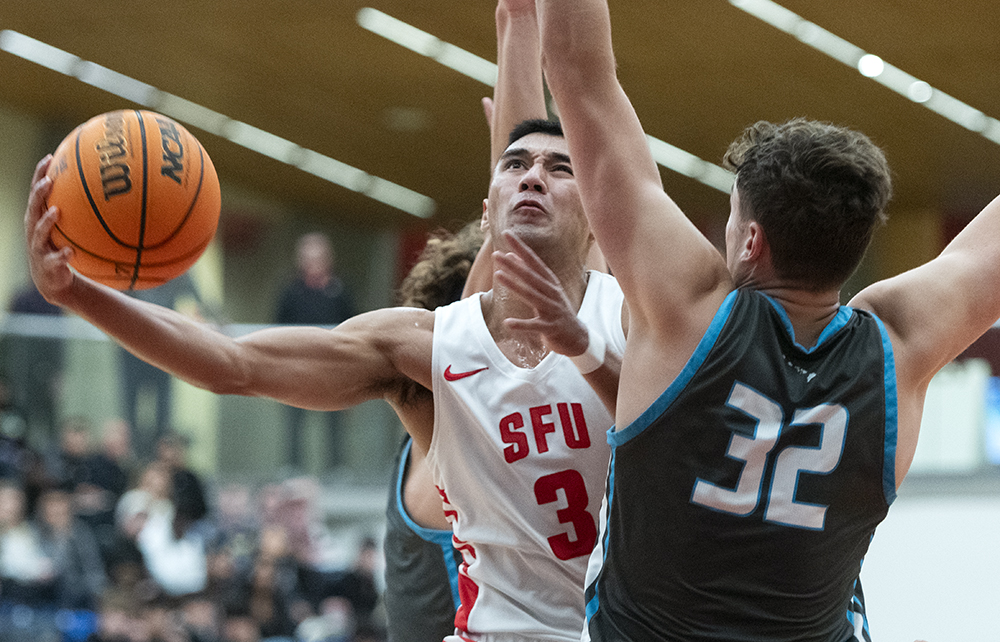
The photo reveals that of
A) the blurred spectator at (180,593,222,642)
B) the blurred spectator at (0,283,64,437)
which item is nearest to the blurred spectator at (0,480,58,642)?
the blurred spectator at (180,593,222,642)

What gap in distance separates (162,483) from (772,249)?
760 centimetres

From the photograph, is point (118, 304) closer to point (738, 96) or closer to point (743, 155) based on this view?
point (743, 155)

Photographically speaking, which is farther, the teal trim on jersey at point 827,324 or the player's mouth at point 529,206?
the player's mouth at point 529,206

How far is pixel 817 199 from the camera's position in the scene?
2.22 meters

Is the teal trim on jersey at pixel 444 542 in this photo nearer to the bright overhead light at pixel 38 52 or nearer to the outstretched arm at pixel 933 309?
the outstretched arm at pixel 933 309

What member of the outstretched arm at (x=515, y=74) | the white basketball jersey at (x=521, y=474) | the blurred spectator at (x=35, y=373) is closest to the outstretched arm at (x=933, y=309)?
the white basketball jersey at (x=521, y=474)

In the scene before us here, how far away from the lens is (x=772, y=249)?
227 centimetres

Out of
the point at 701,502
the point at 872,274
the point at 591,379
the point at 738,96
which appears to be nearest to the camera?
the point at 701,502

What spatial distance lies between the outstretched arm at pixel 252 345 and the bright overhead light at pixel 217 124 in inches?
454

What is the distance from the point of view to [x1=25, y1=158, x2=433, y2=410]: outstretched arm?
263 cm

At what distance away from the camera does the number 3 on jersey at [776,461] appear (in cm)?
216

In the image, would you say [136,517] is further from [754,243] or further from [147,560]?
[754,243]

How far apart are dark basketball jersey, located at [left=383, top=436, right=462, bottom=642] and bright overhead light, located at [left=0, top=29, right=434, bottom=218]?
1076cm

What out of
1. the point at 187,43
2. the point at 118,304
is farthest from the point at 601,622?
the point at 187,43
